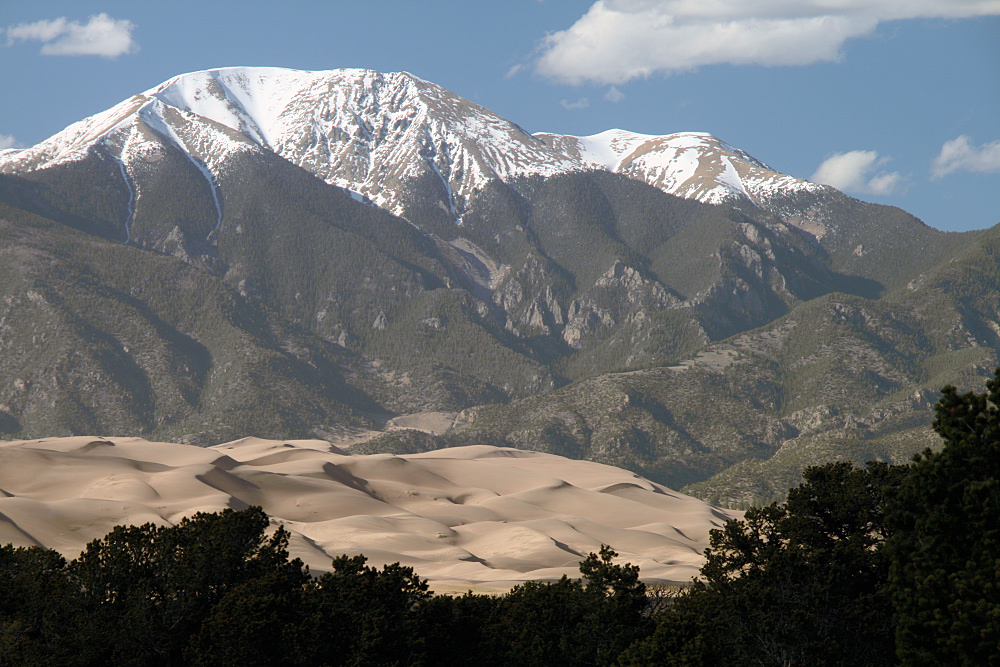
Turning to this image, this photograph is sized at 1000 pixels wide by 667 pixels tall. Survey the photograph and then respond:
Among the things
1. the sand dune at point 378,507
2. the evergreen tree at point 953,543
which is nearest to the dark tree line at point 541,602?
the evergreen tree at point 953,543

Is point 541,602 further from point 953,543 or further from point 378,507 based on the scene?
point 378,507

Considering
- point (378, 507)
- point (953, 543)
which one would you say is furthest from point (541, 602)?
point (378, 507)

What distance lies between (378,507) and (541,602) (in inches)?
2503

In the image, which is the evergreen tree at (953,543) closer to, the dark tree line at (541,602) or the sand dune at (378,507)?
the dark tree line at (541,602)

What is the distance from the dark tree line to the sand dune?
24.5 m

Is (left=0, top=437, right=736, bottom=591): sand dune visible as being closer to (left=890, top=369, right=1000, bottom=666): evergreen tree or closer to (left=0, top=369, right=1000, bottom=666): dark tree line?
(left=0, top=369, right=1000, bottom=666): dark tree line

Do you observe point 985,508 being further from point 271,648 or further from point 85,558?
point 85,558

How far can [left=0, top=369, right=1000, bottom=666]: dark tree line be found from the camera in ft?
92.7

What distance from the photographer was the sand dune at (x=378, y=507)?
68625 mm

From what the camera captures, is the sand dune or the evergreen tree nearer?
the evergreen tree

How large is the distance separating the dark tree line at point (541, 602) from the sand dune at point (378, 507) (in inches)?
963

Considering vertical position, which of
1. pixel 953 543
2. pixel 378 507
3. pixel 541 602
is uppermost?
pixel 378 507

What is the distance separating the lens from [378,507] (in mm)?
98438

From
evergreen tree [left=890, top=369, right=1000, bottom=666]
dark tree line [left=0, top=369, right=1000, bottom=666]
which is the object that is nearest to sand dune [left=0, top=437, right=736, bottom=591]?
dark tree line [left=0, top=369, right=1000, bottom=666]
